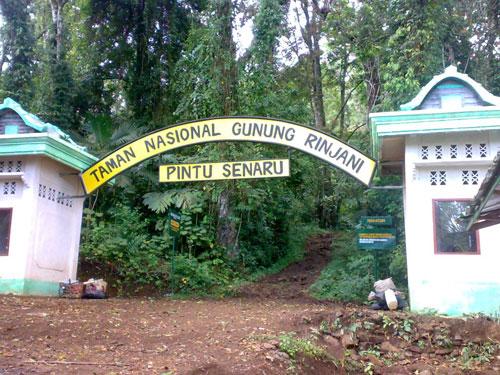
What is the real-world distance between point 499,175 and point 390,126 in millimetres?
4636

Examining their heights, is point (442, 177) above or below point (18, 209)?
above

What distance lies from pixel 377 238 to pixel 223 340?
561 centimetres

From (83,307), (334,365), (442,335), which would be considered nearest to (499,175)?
(334,365)

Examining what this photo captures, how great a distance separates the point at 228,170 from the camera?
9188 mm

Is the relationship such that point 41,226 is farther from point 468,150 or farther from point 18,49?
point 18,49

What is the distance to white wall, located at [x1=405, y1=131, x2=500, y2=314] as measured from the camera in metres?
8.74

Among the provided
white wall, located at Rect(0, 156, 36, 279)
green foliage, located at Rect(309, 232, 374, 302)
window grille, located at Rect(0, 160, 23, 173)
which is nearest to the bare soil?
white wall, located at Rect(0, 156, 36, 279)

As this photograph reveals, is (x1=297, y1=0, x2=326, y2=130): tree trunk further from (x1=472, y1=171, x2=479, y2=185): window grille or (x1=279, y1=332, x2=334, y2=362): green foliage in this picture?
(x1=279, y1=332, x2=334, y2=362): green foliage

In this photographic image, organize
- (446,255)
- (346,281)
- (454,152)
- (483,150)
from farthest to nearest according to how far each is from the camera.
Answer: (346,281) → (454,152) → (483,150) → (446,255)

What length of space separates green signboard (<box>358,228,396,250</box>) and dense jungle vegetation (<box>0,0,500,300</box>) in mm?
1044

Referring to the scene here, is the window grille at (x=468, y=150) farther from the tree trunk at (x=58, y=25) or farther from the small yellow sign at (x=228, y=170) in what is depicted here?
the tree trunk at (x=58, y=25)

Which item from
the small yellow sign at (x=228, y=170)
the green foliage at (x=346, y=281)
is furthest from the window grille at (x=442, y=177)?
the green foliage at (x=346, y=281)

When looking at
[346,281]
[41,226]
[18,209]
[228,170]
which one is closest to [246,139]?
[228,170]

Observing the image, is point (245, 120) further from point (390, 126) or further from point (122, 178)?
point (122, 178)
